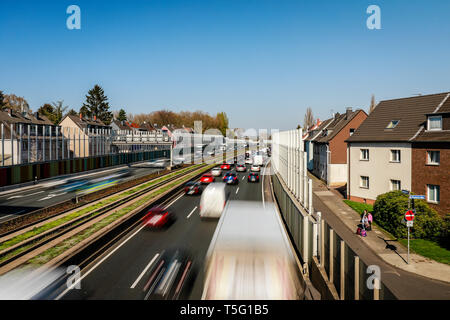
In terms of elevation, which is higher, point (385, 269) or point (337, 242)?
point (337, 242)

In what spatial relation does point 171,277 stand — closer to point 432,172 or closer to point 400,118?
point 432,172

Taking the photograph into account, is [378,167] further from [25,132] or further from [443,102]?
[25,132]

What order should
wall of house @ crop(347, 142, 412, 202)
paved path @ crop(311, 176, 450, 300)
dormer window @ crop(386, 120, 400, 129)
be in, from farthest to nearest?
dormer window @ crop(386, 120, 400, 129) → wall of house @ crop(347, 142, 412, 202) → paved path @ crop(311, 176, 450, 300)

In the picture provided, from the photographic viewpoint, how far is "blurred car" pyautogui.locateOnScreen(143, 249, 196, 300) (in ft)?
36.1

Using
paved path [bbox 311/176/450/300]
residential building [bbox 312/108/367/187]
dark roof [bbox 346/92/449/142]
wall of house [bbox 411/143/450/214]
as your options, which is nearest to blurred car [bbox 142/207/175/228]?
paved path [bbox 311/176/450/300]

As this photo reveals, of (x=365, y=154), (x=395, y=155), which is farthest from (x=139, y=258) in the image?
(x=365, y=154)

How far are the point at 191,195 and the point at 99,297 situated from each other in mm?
22004

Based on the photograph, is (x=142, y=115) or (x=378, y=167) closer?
(x=378, y=167)

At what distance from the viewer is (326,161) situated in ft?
155

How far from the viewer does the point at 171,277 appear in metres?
12.5

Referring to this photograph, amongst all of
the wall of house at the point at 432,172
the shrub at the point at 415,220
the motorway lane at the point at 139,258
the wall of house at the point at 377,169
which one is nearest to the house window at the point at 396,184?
the wall of house at the point at 377,169

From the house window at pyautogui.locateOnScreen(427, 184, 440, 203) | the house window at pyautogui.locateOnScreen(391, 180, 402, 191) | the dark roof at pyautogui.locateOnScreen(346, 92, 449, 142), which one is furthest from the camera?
the house window at pyautogui.locateOnScreen(391, 180, 402, 191)

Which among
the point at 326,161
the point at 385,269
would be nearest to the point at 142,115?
the point at 326,161

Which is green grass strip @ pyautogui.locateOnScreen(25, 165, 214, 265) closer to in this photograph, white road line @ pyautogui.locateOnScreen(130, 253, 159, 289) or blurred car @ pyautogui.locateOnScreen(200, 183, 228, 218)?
white road line @ pyautogui.locateOnScreen(130, 253, 159, 289)
